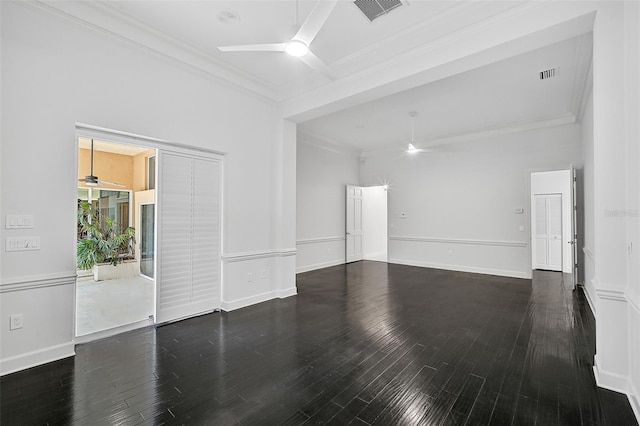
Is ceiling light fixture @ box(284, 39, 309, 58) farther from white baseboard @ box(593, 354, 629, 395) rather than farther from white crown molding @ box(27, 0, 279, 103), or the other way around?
white baseboard @ box(593, 354, 629, 395)

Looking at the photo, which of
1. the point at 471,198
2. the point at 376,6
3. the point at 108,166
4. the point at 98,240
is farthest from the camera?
the point at 471,198

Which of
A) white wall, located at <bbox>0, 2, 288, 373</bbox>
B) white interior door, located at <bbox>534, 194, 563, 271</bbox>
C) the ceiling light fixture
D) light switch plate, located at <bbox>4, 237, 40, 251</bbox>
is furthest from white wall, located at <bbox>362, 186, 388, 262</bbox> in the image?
light switch plate, located at <bbox>4, 237, 40, 251</bbox>

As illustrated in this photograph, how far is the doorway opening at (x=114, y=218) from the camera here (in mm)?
5793

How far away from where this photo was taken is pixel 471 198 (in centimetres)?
689

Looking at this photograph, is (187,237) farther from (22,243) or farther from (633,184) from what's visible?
(633,184)

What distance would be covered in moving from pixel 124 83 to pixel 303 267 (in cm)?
499

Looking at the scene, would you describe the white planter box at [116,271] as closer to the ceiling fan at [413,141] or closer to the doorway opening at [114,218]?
the doorway opening at [114,218]

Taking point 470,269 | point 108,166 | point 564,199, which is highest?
point 108,166

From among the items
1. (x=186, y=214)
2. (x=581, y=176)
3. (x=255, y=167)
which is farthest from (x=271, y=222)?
(x=581, y=176)

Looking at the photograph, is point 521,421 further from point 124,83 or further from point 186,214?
point 124,83

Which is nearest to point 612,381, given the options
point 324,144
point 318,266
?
point 318,266

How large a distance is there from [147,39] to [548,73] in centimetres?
509

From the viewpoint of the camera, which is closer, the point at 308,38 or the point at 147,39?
the point at 308,38

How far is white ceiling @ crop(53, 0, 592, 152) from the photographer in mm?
2883
